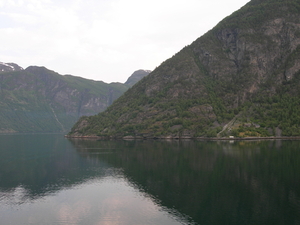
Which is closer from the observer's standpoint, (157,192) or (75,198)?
(75,198)

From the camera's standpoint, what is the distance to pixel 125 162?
100 meters

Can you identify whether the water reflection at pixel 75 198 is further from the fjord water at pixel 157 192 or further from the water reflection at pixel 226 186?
the water reflection at pixel 226 186

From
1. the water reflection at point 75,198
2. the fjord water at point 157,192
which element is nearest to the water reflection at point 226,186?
the fjord water at point 157,192

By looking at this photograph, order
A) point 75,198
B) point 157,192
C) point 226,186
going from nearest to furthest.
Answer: point 75,198 < point 157,192 < point 226,186

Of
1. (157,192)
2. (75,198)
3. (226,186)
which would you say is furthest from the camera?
(226,186)

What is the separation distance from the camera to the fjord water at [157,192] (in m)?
45.2

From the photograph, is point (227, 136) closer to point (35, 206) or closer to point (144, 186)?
point (144, 186)

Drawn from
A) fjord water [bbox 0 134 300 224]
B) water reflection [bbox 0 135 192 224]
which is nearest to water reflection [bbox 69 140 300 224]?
fjord water [bbox 0 134 300 224]

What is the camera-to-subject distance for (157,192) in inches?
2312

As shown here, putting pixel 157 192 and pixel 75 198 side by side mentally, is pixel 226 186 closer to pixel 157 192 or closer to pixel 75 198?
pixel 157 192

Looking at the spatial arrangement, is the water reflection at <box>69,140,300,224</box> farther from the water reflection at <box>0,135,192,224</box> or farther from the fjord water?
the water reflection at <box>0,135,192,224</box>

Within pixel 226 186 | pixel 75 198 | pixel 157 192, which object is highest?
pixel 226 186

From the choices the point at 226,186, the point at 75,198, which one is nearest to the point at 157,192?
the point at 226,186

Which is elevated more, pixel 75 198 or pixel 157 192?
pixel 157 192
